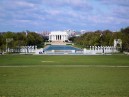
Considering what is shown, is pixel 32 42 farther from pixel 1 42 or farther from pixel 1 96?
pixel 1 96

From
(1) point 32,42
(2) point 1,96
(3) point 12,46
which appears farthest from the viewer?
(1) point 32,42

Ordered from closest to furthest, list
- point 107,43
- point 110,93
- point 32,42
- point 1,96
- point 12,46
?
point 1,96
point 110,93
point 12,46
point 107,43
point 32,42

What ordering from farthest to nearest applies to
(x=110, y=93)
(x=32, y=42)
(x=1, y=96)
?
(x=32, y=42), (x=110, y=93), (x=1, y=96)

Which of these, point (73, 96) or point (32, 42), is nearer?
point (73, 96)

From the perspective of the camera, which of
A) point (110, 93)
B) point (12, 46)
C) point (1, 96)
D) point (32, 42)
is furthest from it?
point (32, 42)

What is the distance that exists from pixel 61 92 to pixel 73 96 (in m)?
1.42

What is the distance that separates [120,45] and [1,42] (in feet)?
96.0

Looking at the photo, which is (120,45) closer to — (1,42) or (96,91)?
(1,42)

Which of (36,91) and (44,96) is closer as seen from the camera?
(44,96)

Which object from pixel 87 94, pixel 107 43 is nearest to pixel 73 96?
pixel 87 94

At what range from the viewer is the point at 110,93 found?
52.7ft

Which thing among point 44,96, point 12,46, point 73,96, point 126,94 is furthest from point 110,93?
point 12,46

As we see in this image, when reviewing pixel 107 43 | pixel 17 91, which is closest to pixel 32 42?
pixel 107 43

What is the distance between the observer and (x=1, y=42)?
93.9 metres
